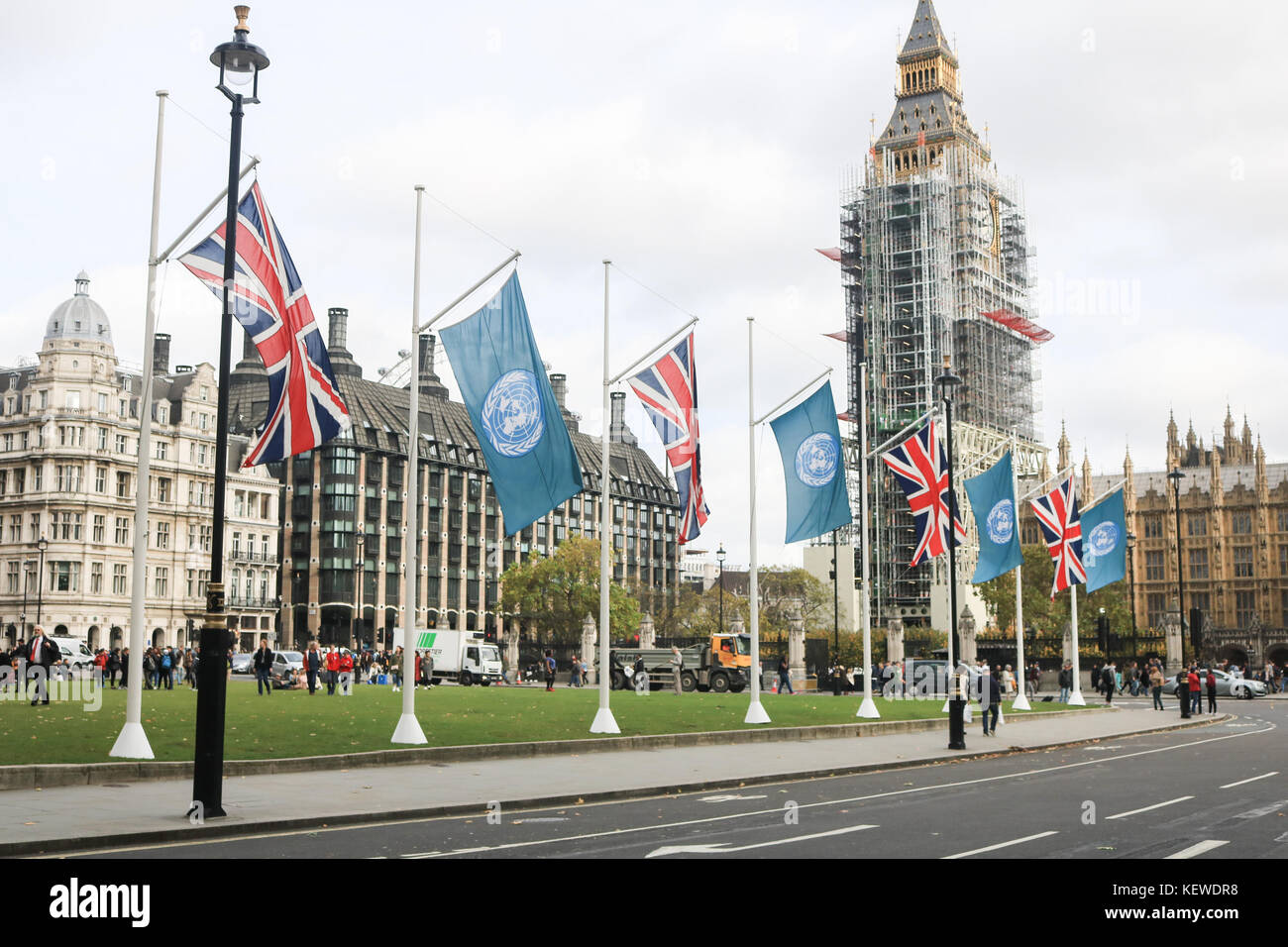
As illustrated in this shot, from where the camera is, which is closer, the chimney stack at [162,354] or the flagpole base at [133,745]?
the flagpole base at [133,745]

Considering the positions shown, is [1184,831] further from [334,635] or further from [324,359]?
[334,635]

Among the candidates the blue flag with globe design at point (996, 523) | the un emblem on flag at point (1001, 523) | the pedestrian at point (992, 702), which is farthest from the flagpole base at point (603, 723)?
the un emblem on flag at point (1001, 523)

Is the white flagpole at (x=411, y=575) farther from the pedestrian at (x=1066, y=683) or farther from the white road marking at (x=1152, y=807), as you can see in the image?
the pedestrian at (x=1066, y=683)

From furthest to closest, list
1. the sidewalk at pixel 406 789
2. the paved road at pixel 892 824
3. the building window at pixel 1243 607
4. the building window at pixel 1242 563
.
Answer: the building window at pixel 1242 563 → the building window at pixel 1243 607 → the sidewalk at pixel 406 789 → the paved road at pixel 892 824

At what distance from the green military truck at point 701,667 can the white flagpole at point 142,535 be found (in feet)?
139

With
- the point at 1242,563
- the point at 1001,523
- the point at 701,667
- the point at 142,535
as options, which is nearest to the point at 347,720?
the point at 142,535

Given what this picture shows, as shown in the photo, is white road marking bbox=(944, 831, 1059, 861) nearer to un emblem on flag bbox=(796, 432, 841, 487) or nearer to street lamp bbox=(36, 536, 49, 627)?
un emblem on flag bbox=(796, 432, 841, 487)

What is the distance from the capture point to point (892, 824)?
15211 mm

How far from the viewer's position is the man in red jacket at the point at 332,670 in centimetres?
4425

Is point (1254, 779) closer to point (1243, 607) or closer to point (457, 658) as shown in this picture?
point (457, 658)

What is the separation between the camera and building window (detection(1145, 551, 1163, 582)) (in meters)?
136

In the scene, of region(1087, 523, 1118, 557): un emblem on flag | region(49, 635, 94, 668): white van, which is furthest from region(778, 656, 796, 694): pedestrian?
region(49, 635, 94, 668): white van

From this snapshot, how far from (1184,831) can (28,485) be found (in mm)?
91139

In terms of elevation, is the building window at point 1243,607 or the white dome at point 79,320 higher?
the white dome at point 79,320
